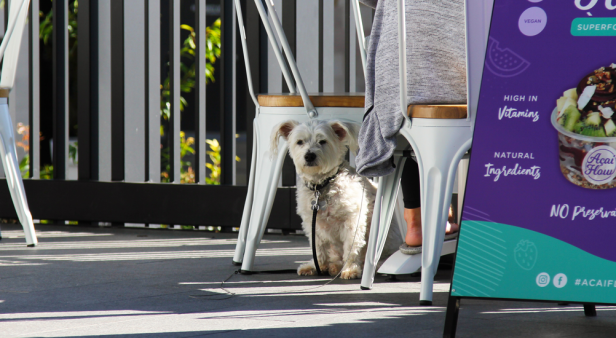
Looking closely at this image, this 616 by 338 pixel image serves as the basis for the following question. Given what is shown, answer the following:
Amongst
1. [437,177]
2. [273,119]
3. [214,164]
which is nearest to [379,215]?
[437,177]

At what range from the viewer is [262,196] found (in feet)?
10.7

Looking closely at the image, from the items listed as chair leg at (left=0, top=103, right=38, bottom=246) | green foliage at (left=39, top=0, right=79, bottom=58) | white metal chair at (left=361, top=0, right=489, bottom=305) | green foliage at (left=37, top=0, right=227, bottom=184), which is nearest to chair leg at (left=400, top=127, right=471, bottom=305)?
white metal chair at (left=361, top=0, right=489, bottom=305)

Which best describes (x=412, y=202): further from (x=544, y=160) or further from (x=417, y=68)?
(x=544, y=160)

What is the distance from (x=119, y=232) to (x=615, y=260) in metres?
3.52

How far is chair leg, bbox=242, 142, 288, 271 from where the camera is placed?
3262 mm

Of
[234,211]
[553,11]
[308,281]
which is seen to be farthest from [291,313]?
[234,211]

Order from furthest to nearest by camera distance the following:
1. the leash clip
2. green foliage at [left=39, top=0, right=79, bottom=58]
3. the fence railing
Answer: green foliage at [left=39, top=0, right=79, bottom=58] → the fence railing → the leash clip

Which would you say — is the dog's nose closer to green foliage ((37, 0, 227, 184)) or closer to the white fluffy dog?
the white fluffy dog

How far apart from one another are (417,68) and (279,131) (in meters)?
0.85

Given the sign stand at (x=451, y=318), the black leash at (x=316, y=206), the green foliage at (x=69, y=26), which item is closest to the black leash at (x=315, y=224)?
the black leash at (x=316, y=206)

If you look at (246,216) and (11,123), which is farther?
(11,123)

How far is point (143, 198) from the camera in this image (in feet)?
16.3

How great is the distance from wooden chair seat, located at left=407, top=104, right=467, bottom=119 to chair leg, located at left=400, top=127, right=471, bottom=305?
0.04 m

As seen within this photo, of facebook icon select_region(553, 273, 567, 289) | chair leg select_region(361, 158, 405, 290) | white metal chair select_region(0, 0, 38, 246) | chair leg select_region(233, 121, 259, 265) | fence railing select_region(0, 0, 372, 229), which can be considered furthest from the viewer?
fence railing select_region(0, 0, 372, 229)
